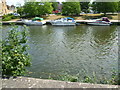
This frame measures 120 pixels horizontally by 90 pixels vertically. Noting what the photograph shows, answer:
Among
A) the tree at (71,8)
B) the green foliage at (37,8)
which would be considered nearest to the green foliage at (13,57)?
the tree at (71,8)

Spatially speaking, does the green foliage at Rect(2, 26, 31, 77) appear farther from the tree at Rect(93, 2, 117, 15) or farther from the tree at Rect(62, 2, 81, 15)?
the tree at Rect(93, 2, 117, 15)

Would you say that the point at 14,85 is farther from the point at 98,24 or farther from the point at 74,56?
the point at 98,24

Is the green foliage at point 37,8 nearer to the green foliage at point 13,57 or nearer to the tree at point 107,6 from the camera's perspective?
the tree at point 107,6

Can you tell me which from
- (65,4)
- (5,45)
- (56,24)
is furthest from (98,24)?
(5,45)

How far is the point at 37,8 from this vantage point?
4725 centimetres

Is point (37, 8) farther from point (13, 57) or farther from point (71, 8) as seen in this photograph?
point (13, 57)

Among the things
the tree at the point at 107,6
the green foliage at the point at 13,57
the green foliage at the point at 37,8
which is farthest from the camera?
the green foliage at the point at 37,8

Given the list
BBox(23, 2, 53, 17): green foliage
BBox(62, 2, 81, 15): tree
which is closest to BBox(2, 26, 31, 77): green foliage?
BBox(62, 2, 81, 15): tree

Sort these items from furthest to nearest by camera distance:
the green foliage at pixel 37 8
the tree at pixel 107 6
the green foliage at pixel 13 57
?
1. the green foliage at pixel 37 8
2. the tree at pixel 107 6
3. the green foliage at pixel 13 57

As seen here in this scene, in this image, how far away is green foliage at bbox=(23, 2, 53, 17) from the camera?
46.6 m

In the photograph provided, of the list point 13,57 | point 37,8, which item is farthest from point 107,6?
point 13,57

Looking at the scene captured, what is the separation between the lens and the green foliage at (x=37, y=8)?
153 feet

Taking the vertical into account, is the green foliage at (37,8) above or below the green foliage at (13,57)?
above

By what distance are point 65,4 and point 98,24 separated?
17.4 m
